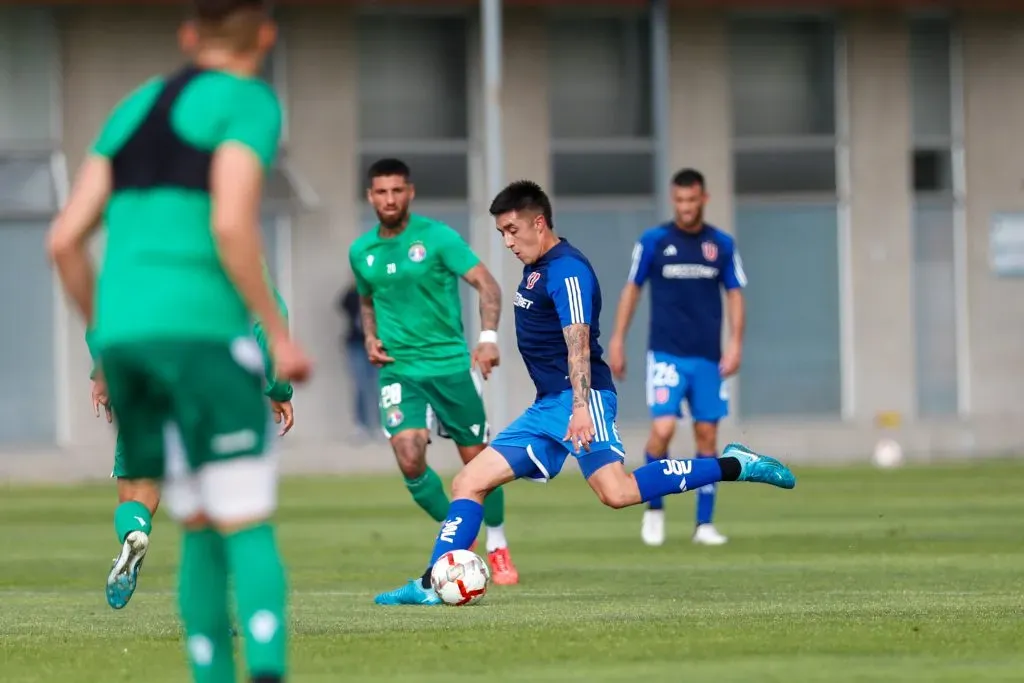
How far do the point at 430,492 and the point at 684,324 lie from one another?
3.72m

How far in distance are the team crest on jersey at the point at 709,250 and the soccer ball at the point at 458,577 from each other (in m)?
5.67

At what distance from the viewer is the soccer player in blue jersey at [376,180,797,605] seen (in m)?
10.6

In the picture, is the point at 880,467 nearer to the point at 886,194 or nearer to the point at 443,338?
the point at 886,194

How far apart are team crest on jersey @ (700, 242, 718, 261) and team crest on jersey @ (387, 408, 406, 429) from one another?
3.83m

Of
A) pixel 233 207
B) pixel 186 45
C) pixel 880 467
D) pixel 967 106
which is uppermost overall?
pixel 967 106

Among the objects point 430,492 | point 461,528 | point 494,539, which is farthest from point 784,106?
point 461,528

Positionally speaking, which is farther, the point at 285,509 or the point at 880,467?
the point at 880,467

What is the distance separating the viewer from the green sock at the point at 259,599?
6.08 meters

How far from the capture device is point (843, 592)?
450 inches

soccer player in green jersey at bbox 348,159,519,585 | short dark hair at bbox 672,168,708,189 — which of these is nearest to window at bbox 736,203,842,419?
short dark hair at bbox 672,168,708,189

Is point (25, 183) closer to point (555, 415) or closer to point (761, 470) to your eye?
point (555, 415)

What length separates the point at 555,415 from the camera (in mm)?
10953

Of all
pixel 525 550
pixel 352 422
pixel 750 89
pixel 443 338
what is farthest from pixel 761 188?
pixel 443 338

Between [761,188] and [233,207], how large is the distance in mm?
24365
